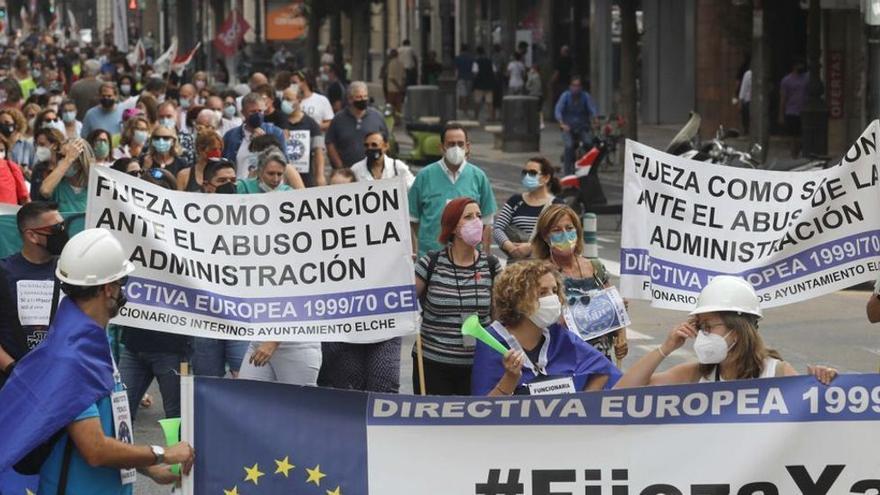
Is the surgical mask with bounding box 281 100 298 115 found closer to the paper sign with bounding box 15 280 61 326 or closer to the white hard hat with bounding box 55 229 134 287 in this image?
the paper sign with bounding box 15 280 61 326

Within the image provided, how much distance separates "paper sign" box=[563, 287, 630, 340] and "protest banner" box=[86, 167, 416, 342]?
3.73ft

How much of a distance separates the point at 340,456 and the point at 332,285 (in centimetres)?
155

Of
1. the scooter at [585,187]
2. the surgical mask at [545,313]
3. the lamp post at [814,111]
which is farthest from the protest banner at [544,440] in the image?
the lamp post at [814,111]

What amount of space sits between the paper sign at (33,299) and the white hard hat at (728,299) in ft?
10.5

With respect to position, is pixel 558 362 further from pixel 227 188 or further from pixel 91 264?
pixel 227 188

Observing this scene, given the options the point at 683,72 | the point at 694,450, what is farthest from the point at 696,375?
the point at 683,72

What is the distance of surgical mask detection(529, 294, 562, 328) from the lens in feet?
24.1

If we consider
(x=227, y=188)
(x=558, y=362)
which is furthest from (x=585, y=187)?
(x=558, y=362)

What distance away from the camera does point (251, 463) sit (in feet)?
21.2

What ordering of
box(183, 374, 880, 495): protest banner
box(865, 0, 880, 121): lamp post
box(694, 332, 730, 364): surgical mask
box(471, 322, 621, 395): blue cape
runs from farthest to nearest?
1. box(865, 0, 880, 121): lamp post
2. box(471, 322, 621, 395): blue cape
3. box(694, 332, 730, 364): surgical mask
4. box(183, 374, 880, 495): protest banner

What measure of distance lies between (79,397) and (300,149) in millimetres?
10967

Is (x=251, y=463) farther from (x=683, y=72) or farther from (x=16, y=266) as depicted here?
(x=683, y=72)

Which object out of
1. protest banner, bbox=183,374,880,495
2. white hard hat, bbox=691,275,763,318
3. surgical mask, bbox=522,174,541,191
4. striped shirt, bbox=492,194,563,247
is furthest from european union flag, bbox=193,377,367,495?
surgical mask, bbox=522,174,541,191

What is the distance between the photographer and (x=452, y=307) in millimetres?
8750
